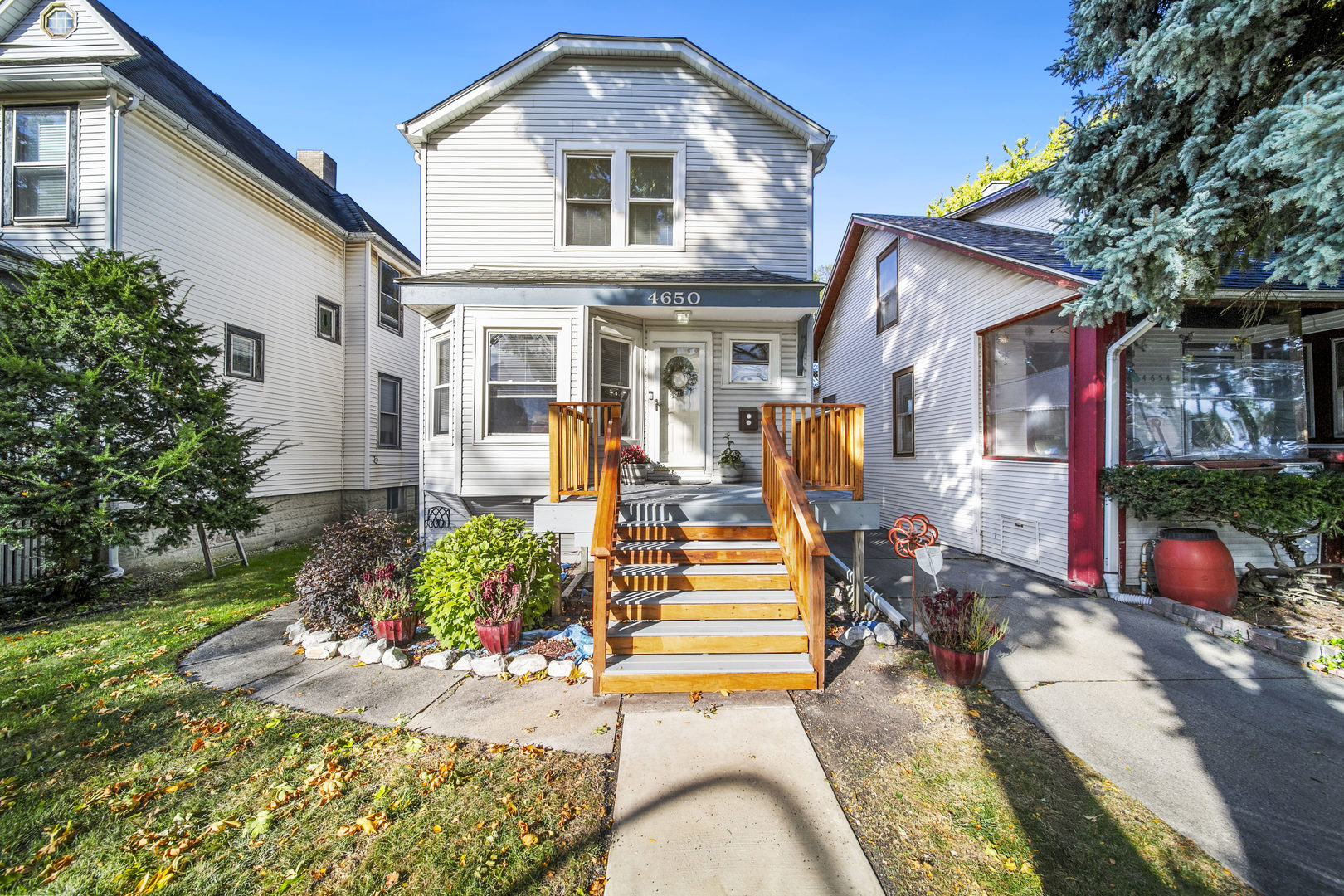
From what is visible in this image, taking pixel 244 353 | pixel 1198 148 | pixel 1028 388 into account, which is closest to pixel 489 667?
pixel 1198 148

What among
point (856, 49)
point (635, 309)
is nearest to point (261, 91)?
point (635, 309)

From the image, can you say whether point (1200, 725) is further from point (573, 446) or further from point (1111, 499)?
point (573, 446)

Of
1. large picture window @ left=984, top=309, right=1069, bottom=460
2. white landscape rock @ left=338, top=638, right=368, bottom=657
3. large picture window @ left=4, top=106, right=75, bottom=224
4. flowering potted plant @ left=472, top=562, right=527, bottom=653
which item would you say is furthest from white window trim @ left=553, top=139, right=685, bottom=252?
large picture window @ left=4, top=106, right=75, bottom=224

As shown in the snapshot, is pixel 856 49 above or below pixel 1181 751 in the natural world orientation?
above

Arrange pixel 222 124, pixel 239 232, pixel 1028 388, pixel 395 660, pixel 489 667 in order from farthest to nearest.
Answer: pixel 222 124 → pixel 239 232 → pixel 1028 388 → pixel 395 660 → pixel 489 667

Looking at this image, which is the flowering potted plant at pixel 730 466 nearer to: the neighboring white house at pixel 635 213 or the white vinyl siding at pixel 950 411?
the neighboring white house at pixel 635 213

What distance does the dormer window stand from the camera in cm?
796

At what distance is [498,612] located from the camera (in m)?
4.56

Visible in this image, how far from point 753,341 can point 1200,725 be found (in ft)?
20.3

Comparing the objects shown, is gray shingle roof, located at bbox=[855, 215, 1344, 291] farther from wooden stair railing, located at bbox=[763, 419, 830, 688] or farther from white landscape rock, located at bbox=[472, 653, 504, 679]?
white landscape rock, located at bbox=[472, 653, 504, 679]

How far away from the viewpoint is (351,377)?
1182cm

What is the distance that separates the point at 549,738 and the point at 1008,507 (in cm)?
701

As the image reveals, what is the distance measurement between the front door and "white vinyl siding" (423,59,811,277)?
1.37m

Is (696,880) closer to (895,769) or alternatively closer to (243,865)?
(895,769)
